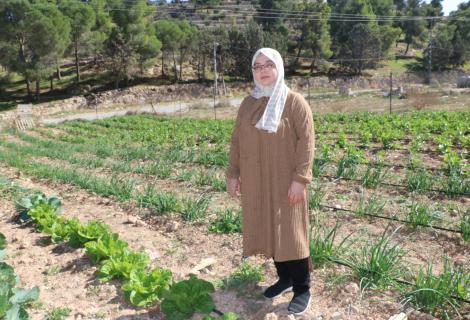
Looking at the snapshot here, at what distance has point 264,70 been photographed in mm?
2742

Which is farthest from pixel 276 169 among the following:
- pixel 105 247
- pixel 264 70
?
Answer: pixel 105 247

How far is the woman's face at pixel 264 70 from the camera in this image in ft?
8.91

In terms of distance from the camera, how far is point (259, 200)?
2926mm

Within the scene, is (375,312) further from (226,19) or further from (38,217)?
(226,19)

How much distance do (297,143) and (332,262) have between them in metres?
1.24

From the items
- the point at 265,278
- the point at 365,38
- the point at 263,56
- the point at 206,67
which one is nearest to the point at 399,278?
the point at 265,278

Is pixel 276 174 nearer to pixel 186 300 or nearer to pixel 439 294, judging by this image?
pixel 186 300

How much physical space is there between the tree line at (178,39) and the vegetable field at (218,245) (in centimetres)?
2772

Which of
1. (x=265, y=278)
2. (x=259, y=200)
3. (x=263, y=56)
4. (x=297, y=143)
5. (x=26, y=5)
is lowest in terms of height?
(x=265, y=278)

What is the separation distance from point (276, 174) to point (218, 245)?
5.18 feet

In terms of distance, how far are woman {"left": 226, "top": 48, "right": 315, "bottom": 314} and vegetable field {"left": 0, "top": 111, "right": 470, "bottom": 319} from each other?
1.41 feet

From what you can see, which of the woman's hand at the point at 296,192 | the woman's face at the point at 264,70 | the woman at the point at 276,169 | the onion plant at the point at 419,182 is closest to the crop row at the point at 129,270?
the woman at the point at 276,169

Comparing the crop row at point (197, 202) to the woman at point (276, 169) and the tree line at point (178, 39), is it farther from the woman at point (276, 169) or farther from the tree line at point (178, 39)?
the tree line at point (178, 39)

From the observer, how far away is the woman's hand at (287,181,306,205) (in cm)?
276
